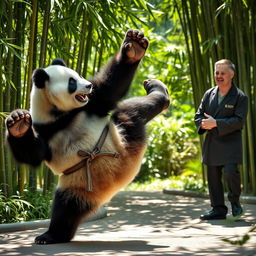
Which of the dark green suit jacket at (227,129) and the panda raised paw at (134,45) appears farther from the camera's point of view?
the dark green suit jacket at (227,129)

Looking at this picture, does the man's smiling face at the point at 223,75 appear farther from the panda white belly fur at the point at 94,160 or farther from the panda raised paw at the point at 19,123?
the panda raised paw at the point at 19,123

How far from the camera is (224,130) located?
16.1ft

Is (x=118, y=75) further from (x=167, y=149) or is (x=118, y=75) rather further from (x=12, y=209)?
(x=167, y=149)

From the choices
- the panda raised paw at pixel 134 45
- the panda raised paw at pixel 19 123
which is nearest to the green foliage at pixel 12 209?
the panda raised paw at pixel 19 123

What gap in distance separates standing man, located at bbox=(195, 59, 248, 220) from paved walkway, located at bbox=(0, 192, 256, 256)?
0.27m

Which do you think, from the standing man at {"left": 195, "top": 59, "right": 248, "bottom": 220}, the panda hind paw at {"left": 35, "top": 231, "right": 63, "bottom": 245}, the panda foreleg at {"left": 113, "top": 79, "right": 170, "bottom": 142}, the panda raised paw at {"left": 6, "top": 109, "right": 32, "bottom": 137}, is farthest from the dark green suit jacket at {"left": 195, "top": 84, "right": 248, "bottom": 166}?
the panda raised paw at {"left": 6, "top": 109, "right": 32, "bottom": 137}

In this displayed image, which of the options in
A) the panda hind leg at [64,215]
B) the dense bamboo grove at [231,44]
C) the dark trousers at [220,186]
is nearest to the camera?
the panda hind leg at [64,215]

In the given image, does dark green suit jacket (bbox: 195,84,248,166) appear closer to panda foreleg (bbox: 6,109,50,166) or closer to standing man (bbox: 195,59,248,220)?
standing man (bbox: 195,59,248,220)

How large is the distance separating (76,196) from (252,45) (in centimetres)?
383

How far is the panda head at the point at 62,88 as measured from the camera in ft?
11.3

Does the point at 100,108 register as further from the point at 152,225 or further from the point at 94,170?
the point at 152,225

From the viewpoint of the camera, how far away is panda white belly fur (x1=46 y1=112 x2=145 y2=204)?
11.9 ft

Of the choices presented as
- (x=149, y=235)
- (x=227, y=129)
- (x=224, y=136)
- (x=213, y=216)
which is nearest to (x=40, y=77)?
(x=149, y=235)

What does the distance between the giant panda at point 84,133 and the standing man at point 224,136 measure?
1.32 metres
